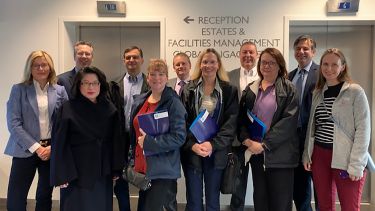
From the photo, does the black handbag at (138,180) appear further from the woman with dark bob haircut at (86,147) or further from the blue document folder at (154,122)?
the blue document folder at (154,122)

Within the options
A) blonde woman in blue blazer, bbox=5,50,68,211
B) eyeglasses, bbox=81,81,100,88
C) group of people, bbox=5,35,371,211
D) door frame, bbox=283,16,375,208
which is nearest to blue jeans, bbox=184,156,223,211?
group of people, bbox=5,35,371,211

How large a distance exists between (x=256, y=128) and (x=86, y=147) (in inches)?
→ 52.4

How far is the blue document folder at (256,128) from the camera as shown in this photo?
2.92m

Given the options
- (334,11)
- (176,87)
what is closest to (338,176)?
(176,87)

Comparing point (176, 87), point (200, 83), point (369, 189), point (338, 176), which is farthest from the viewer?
point (369, 189)

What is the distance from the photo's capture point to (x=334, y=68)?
9.34 ft

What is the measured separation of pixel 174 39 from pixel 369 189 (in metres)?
3.09

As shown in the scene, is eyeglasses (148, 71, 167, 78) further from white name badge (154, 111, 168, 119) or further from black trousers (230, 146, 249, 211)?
black trousers (230, 146, 249, 211)

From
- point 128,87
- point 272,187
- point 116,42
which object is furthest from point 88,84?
point 116,42

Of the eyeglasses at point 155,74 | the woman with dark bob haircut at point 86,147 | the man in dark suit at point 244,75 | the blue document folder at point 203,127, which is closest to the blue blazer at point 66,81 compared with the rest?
the woman with dark bob haircut at point 86,147

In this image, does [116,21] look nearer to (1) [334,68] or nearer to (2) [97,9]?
(2) [97,9]

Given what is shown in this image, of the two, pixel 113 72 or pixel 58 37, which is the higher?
pixel 58 37

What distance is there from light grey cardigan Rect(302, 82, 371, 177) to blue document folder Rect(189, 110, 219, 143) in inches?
36.7

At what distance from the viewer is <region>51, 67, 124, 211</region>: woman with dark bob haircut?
9.02ft
